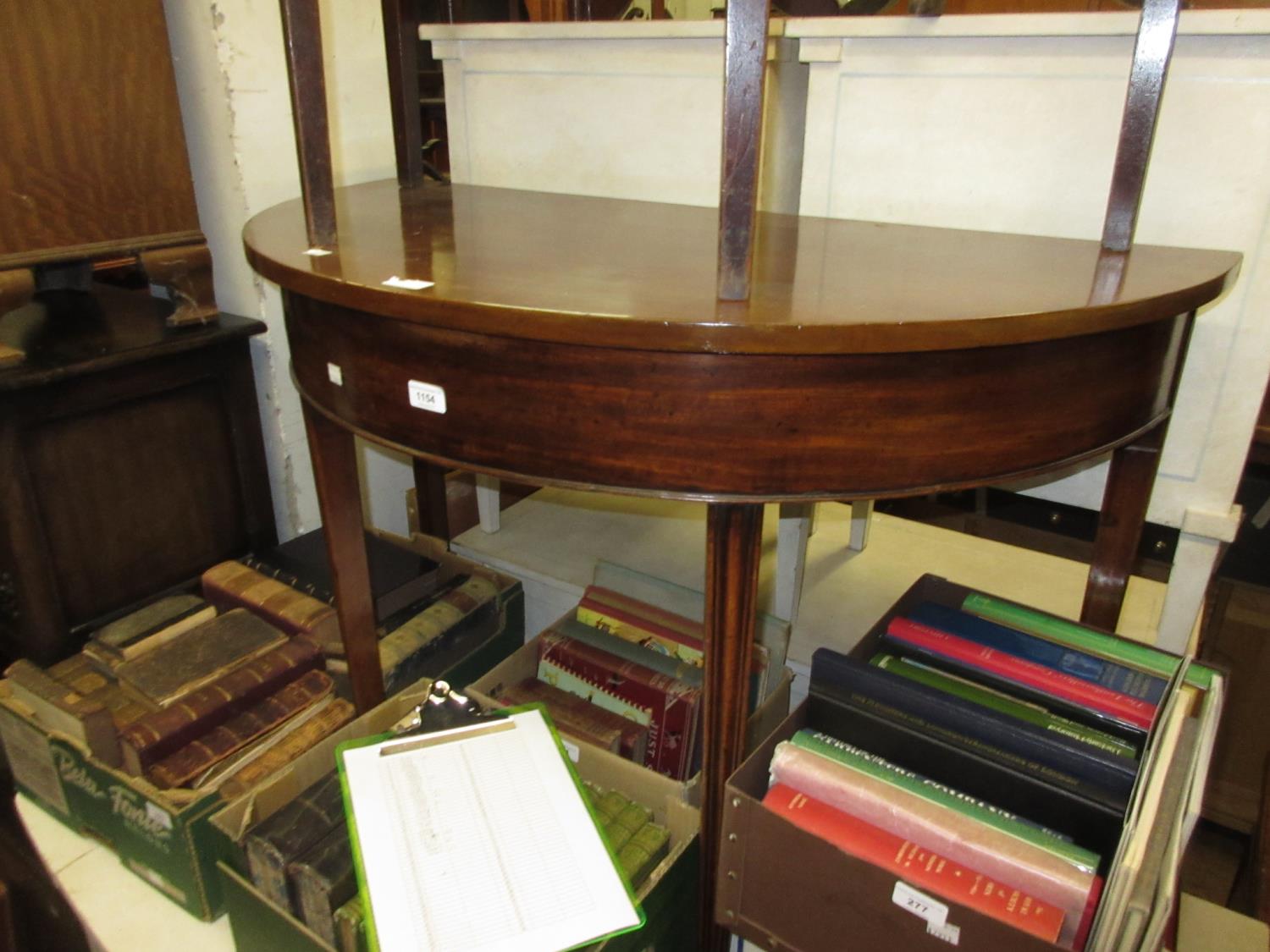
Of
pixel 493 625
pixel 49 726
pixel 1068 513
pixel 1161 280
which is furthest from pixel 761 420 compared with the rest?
pixel 1068 513

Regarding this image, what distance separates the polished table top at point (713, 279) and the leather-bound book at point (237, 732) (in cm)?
60

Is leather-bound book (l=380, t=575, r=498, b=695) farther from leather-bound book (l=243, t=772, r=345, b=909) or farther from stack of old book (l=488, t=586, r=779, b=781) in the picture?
leather-bound book (l=243, t=772, r=345, b=909)

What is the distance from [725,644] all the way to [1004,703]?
331mm

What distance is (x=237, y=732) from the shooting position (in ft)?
3.72

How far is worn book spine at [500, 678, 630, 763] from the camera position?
3.75ft

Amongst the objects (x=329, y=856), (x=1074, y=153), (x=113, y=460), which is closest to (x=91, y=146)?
(x=113, y=460)

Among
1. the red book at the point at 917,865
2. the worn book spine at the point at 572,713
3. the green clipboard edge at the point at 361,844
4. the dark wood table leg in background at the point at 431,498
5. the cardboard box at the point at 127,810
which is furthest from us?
the dark wood table leg in background at the point at 431,498

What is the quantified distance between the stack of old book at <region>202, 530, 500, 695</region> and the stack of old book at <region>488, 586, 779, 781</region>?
17 centimetres

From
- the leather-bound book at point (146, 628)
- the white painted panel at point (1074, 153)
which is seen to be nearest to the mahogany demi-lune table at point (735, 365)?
the white painted panel at point (1074, 153)

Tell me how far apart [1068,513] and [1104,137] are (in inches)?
36.4

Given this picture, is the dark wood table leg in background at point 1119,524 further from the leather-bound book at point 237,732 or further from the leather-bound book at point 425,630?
the leather-bound book at point 237,732

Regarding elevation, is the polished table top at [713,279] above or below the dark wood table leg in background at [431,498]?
above

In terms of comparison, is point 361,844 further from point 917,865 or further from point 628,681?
point 917,865

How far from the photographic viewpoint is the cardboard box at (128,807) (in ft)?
3.40
